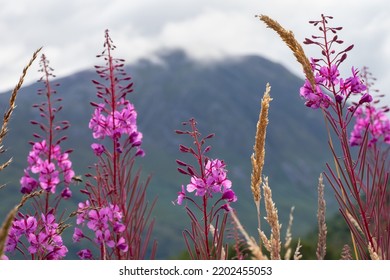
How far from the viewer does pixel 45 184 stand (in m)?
5.01

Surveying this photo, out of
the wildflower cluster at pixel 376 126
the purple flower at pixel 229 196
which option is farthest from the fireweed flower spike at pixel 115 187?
the wildflower cluster at pixel 376 126

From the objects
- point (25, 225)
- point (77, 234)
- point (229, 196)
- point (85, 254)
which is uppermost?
→ point (229, 196)

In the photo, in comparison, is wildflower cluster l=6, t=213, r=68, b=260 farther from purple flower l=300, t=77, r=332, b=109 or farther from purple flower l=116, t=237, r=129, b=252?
purple flower l=300, t=77, r=332, b=109

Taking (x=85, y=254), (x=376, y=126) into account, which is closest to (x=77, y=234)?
(x=85, y=254)

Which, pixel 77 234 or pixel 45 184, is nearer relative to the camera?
pixel 77 234

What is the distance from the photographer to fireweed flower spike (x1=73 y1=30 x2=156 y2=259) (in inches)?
160

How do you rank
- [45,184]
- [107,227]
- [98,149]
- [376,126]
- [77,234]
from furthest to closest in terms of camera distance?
[376,126]
[45,184]
[98,149]
[77,234]
[107,227]

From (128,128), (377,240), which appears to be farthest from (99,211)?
(377,240)

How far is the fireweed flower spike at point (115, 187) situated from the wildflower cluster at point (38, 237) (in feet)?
0.71

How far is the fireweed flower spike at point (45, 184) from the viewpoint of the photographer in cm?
407

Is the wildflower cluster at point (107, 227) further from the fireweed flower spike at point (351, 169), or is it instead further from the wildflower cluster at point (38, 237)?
the fireweed flower spike at point (351, 169)

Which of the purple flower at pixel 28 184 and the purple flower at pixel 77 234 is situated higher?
the purple flower at pixel 28 184

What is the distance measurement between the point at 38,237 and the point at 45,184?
988 mm

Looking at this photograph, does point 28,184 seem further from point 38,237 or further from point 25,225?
point 38,237
